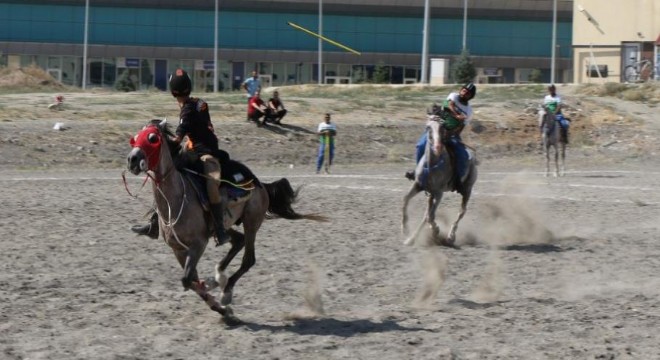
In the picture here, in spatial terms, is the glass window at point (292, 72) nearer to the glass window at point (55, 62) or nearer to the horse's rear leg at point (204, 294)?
the glass window at point (55, 62)

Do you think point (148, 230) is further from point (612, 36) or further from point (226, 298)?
point (612, 36)

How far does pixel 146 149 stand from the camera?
10.9 meters

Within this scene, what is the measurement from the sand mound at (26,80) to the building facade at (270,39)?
590 inches

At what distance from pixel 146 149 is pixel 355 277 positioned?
4009 millimetres

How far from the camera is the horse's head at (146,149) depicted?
10680mm

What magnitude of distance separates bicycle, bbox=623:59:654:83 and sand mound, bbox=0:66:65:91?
2660cm

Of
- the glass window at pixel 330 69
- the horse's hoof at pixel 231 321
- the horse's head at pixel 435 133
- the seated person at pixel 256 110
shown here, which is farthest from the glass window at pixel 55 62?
the horse's hoof at pixel 231 321

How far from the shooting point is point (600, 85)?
48.1 meters

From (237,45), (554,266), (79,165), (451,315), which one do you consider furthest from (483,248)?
(237,45)

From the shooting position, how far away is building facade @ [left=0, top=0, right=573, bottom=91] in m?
Result: 81.7

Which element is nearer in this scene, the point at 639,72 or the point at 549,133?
the point at 549,133

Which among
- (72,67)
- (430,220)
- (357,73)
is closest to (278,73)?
(357,73)

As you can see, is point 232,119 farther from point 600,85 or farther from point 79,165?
point 600,85

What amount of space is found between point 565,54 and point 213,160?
7759 cm
